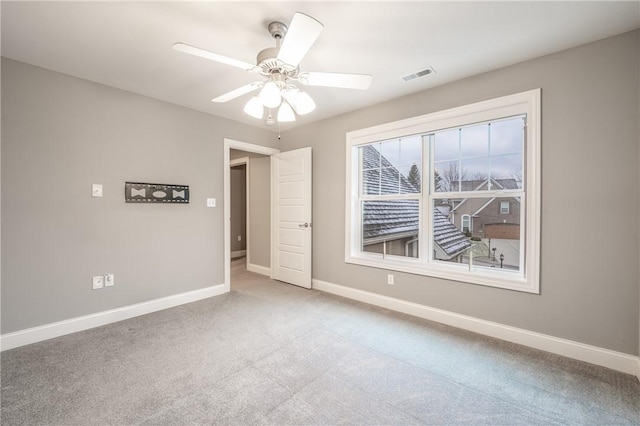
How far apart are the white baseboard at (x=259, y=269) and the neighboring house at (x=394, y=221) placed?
78.8 inches

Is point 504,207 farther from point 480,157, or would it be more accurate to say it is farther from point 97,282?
point 97,282

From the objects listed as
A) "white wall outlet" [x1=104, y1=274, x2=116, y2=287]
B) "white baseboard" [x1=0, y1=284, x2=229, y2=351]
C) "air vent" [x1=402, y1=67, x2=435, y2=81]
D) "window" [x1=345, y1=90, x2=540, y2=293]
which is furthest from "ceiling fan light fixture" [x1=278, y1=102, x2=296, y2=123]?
"white baseboard" [x1=0, y1=284, x2=229, y2=351]

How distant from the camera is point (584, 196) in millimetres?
2184

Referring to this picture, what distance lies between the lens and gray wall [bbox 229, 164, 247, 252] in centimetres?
684

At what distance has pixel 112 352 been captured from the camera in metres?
2.33

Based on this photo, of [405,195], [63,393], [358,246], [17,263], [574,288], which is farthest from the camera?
[358,246]

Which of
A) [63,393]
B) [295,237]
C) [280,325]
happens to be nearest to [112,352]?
[63,393]

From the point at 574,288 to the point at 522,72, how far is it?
186cm

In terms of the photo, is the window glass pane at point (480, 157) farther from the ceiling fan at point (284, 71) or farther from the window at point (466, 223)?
the ceiling fan at point (284, 71)

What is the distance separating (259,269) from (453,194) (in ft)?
11.6

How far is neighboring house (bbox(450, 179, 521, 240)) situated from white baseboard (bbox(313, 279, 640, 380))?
842 millimetres

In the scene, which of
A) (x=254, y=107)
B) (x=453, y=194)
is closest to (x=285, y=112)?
(x=254, y=107)

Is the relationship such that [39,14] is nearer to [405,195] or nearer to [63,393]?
[63,393]

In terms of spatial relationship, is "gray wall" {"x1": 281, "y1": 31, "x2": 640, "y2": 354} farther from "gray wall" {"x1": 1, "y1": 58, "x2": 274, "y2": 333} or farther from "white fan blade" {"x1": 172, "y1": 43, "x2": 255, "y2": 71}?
"gray wall" {"x1": 1, "y1": 58, "x2": 274, "y2": 333}
